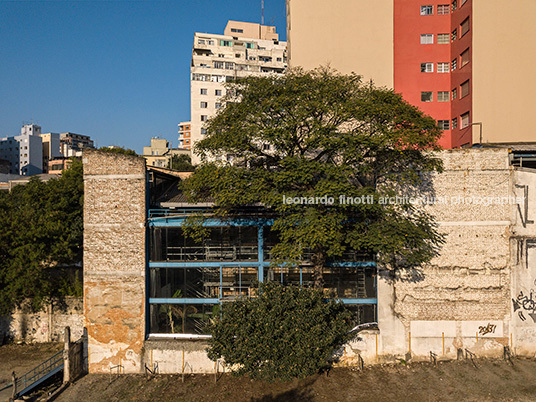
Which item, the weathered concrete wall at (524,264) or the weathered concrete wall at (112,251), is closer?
the weathered concrete wall at (524,264)

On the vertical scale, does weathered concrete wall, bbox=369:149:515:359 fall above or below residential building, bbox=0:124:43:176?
below

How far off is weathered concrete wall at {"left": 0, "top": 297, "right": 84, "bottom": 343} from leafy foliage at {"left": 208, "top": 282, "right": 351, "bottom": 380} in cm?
1096

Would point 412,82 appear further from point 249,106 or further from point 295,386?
point 295,386

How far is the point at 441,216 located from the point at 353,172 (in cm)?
569

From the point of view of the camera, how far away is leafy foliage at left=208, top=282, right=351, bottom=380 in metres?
13.6

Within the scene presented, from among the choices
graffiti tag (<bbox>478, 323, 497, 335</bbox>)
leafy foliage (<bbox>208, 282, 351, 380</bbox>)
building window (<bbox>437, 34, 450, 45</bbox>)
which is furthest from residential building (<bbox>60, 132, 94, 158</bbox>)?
graffiti tag (<bbox>478, 323, 497, 335</bbox>)

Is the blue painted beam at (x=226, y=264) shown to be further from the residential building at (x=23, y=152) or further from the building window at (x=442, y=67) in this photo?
the residential building at (x=23, y=152)

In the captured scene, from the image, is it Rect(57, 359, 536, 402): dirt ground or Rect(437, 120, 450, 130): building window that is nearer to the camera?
Rect(57, 359, 536, 402): dirt ground

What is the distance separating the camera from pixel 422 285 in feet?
53.7

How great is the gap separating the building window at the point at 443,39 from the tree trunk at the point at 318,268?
26096 millimetres

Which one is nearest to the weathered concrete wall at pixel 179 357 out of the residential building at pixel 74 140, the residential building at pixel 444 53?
the residential building at pixel 444 53

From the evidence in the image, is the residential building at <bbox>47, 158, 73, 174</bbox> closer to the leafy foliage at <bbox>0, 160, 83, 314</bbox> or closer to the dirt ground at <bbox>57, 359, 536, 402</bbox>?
the leafy foliage at <bbox>0, 160, 83, 314</bbox>

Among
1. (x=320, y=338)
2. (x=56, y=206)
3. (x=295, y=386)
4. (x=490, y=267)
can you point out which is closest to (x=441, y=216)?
(x=490, y=267)

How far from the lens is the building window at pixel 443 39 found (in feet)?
102
